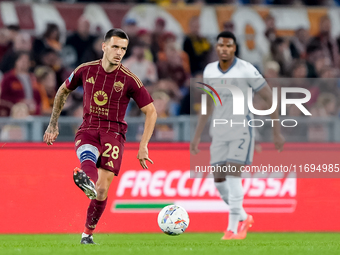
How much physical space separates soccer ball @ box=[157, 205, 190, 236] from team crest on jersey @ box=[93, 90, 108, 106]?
4.93 feet

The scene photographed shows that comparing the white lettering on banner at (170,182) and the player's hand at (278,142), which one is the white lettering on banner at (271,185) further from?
the player's hand at (278,142)

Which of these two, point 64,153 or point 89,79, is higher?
point 89,79

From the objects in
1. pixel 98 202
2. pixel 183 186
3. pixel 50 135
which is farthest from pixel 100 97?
pixel 183 186

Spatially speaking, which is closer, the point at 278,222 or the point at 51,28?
the point at 278,222

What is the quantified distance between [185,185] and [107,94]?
3540 mm

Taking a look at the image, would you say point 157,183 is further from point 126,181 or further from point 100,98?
point 100,98

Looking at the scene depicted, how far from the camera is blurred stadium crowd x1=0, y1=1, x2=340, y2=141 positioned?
11.7m

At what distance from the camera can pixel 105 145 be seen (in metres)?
7.73

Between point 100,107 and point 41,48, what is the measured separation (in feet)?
19.4

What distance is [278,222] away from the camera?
11000mm

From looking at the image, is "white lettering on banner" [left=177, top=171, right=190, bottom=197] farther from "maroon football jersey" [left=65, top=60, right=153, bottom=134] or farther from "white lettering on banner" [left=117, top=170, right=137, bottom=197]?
"maroon football jersey" [left=65, top=60, right=153, bottom=134]

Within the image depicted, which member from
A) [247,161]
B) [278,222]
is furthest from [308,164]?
[247,161]

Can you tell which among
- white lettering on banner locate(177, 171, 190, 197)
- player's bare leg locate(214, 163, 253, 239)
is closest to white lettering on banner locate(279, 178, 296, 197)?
white lettering on banner locate(177, 171, 190, 197)

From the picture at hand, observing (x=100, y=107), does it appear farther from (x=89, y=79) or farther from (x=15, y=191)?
(x=15, y=191)
